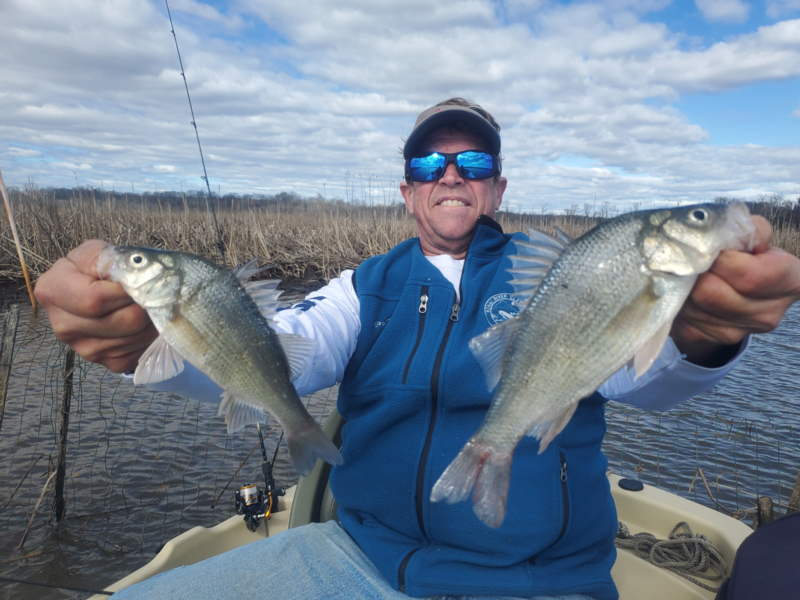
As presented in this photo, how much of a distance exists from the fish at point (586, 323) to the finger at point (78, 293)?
1.26 metres

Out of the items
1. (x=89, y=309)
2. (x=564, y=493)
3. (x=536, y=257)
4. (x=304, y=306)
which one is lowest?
(x=564, y=493)

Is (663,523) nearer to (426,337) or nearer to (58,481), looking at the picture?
(426,337)

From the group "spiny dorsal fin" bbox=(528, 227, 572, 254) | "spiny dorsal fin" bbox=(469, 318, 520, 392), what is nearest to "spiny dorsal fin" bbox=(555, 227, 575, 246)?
"spiny dorsal fin" bbox=(528, 227, 572, 254)

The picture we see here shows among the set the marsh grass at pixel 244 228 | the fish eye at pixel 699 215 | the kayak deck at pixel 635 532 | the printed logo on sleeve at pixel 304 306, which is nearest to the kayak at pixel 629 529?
the kayak deck at pixel 635 532

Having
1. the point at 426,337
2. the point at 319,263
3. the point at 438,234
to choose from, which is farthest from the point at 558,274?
the point at 319,263

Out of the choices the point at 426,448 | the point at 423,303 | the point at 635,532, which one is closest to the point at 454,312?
the point at 423,303

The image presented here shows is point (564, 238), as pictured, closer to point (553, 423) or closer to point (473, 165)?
point (553, 423)

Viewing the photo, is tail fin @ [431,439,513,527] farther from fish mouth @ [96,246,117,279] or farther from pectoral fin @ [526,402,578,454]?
fish mouth @ [96,246,117,279]

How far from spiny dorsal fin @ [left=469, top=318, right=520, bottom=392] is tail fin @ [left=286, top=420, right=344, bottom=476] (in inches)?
25.4

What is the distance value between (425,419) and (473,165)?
1630 millimetres

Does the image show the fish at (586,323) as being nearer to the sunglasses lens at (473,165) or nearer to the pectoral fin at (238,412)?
→ the pectoral fin at (238,412)

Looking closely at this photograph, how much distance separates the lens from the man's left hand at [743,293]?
4.81 ft

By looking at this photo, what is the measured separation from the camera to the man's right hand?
167 centimetres

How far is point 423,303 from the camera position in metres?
2.57
